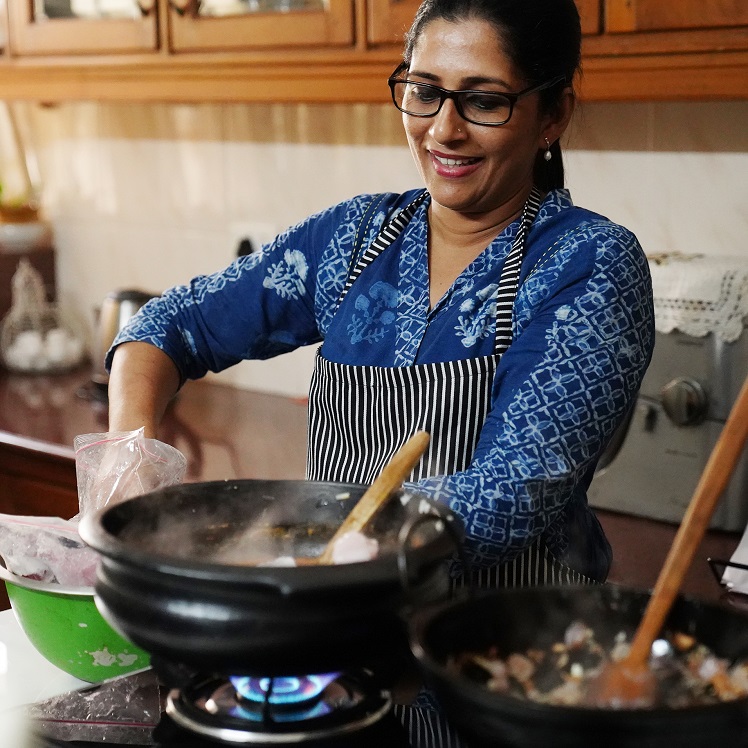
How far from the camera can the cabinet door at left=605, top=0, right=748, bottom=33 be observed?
1.55 meters

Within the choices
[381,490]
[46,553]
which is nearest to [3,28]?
[46,553]

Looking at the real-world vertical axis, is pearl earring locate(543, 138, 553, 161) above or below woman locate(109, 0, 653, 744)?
above

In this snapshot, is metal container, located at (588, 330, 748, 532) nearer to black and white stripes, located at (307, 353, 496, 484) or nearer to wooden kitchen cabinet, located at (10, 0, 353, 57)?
black and white stripes, located at (307, 353, 496, 484)

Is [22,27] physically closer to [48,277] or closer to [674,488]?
[48,277]

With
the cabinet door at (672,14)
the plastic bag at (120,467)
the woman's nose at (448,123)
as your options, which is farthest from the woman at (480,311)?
the cabinet door at (672,14)

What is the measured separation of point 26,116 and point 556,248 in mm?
2273

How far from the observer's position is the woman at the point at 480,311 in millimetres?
1230

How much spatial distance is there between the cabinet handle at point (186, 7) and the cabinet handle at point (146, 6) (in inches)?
2.2

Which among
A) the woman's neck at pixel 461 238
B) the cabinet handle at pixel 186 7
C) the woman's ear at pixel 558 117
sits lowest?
the woman's neck at pixel 461 238

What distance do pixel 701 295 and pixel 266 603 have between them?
3.96ft

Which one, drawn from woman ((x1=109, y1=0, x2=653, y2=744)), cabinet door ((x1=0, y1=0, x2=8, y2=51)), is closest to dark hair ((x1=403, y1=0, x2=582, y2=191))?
woman ((x1=109, y1=0, x2=653, y2=744))

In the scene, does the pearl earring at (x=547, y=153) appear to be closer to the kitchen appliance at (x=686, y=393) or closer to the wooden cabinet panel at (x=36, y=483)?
the kitchen appliance at (x=686, y=393)

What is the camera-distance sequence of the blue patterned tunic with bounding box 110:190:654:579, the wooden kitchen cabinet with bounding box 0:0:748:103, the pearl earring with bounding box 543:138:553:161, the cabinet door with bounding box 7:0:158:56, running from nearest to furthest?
the blue patterned tunic with bounding box 110:190:654:579, the pearl earring with bounding box 543:138:553:161, the wooden kitchen cabinet with bounding box 0:0:748:103, the cabinet door with bounding box 7:0:158:56

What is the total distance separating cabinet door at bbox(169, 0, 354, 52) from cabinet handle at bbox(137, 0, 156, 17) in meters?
0.06
